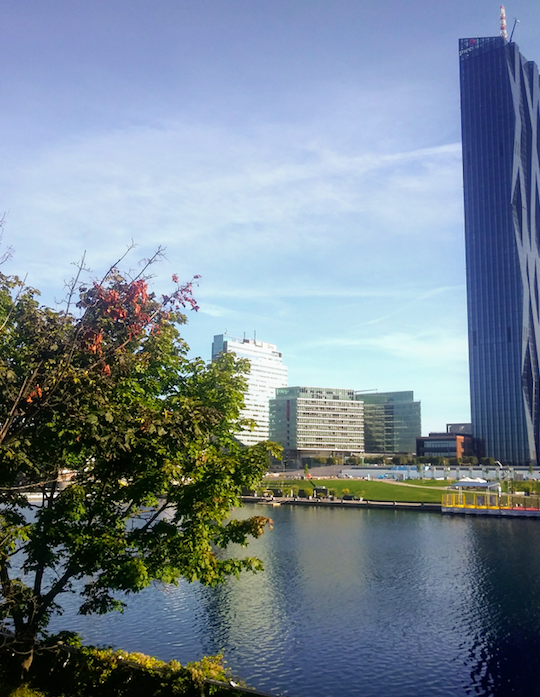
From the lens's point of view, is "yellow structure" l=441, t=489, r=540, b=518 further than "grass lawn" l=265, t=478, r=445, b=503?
No

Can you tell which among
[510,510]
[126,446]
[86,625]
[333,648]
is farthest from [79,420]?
[510,510]

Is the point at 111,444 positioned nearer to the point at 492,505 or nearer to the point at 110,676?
the point at 110,676

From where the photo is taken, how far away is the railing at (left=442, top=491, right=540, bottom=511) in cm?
11125

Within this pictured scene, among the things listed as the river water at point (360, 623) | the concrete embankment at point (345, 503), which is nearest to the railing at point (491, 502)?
the concrete embankment at point (345, 503)

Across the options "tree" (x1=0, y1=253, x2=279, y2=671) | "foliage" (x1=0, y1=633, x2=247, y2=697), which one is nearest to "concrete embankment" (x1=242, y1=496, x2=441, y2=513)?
"foliage" (x1=0, y1=633, x2=247, y2=697)

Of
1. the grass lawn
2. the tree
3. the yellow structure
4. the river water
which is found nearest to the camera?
the tree

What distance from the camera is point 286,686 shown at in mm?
30141

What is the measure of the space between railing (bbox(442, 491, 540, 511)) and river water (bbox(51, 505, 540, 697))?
45217mm

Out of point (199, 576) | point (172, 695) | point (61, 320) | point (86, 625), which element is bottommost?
point (86, 625)

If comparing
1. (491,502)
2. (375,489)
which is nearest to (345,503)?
(375,489)

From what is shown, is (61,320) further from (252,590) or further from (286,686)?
(252,590)

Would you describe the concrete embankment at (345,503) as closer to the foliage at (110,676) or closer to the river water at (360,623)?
the river water at (360,623)

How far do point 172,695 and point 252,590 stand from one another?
96.7 ft

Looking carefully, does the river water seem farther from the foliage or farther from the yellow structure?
the yellow structure
